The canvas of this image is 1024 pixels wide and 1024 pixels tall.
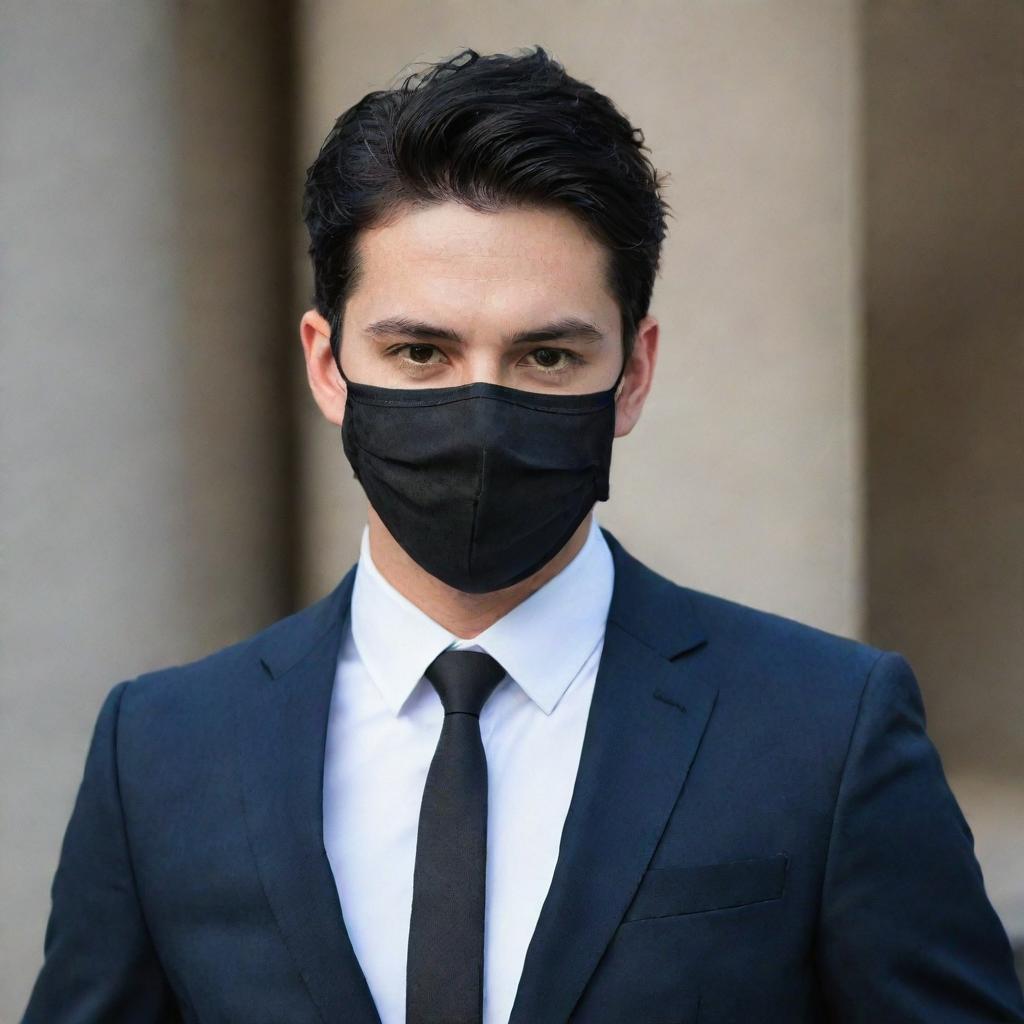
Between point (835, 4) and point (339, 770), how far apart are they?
2.30 metres

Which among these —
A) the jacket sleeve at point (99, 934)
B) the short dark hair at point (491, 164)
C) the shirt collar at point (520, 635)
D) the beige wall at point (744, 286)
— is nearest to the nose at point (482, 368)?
the short dark hair at point (491, 164)

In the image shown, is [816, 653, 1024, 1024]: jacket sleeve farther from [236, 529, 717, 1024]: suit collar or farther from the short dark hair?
the short dark hair

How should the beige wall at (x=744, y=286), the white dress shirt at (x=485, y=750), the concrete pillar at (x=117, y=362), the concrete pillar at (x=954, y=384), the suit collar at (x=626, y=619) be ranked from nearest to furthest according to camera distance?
the white dress shirt at (x=485, y=750), the suit collar at (x=626, y=619), the concrete pillar at (x=117, y=362), the beige wall at (x=744, y=286), the concrete pillar at (x=954, y=384)

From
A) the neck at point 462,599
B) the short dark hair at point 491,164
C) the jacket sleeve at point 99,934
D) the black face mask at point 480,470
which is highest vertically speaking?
the short dark hair at point 491,164

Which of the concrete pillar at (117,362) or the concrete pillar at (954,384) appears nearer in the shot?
the concrete pillar at (117,362)

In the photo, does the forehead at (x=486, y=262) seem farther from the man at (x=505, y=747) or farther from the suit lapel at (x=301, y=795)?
the suit lapel at (x=301, y=795)

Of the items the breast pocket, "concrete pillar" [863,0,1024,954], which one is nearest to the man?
the breast pocket

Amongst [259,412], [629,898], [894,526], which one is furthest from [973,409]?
[629,898]

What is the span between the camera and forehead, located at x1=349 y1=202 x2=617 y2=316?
6.49 feet

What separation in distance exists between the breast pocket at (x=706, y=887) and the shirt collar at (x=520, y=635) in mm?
322

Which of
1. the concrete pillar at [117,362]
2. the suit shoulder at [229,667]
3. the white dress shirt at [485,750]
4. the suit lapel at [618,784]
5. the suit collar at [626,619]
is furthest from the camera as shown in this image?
the concrete pillar at [117,362]

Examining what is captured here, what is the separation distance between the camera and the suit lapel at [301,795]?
1872mm

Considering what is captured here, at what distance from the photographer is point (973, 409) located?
12.2 feet

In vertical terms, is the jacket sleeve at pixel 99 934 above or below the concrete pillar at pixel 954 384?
below
